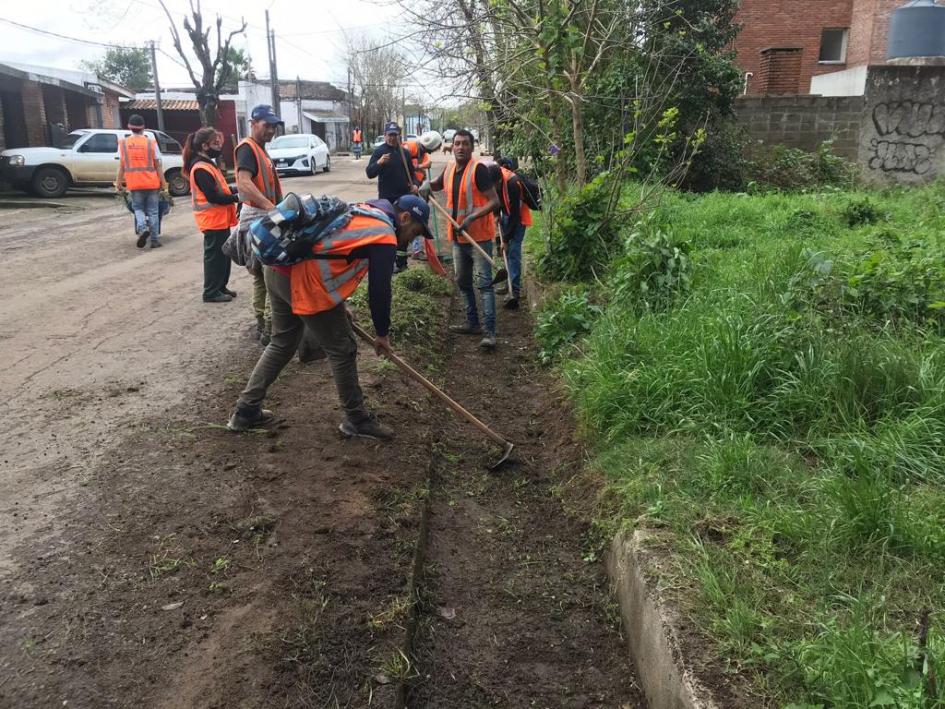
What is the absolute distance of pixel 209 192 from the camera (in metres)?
7.05

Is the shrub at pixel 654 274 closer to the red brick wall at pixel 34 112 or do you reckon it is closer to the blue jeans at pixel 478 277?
the blue jeans at pixel 478 277

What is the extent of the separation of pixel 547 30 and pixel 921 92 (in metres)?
8.70

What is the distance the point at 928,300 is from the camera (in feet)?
14.8

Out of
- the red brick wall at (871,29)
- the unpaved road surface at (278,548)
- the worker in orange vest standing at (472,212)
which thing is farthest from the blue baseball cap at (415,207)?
the red brick wall at (871,29)

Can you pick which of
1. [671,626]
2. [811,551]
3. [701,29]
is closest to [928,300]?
[811,551]

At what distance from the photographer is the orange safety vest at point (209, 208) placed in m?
7.08

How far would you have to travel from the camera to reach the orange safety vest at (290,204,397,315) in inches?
154

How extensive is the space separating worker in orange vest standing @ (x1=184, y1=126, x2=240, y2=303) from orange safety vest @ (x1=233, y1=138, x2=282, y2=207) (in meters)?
0.90

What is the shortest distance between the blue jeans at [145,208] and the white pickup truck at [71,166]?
707 cm

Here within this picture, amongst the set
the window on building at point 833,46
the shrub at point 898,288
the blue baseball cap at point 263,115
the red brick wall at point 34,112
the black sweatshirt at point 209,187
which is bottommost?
the shrub at point 898,288

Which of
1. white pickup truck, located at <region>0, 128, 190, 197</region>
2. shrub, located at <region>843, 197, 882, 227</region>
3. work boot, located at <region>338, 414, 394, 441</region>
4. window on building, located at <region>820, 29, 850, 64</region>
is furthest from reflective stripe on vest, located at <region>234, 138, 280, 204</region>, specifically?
window on building, located at <region>820, 29, 850, 64</region>

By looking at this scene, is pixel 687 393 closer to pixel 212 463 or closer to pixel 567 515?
pixel 567 515

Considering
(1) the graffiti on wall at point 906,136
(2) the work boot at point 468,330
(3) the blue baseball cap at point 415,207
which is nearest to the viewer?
(3) the blue baseball cap at point 415,207

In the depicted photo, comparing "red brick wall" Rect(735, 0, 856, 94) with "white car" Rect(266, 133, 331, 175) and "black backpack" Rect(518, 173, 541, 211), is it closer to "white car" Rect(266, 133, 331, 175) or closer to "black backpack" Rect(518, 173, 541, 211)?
"white car" Rect(266, 133, 331, 175)
